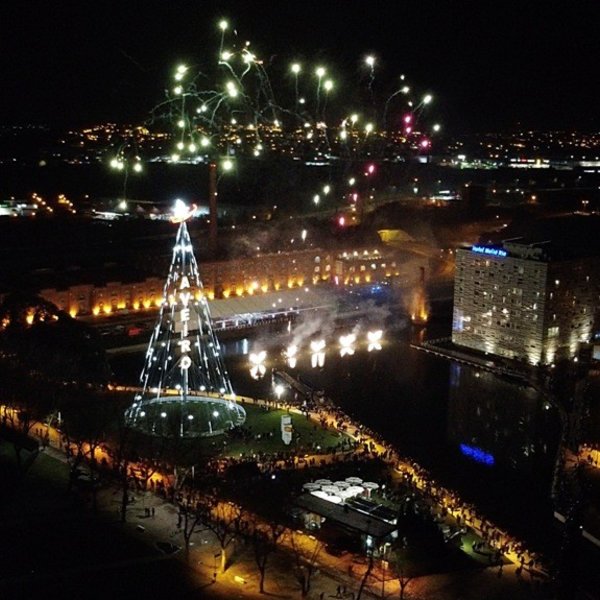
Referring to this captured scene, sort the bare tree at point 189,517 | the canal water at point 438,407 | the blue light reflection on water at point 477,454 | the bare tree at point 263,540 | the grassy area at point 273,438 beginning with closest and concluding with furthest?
the bare tree at point 263,540 → the bare tree at point 189,517 → the grassy area at point 273,438 → the canal water at point 438,407 → the blue light reflection on water at point 477,454

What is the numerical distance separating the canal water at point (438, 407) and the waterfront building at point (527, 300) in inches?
50.7

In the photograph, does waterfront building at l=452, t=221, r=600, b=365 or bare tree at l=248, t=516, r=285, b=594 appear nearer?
bare tree at l=248, t=516, r=285, b=594

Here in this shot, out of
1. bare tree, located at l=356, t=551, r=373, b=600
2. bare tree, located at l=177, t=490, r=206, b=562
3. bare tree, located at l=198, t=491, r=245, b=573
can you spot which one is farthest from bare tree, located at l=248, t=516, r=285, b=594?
bare tree, located at l=356, t=551, r=373, b=600

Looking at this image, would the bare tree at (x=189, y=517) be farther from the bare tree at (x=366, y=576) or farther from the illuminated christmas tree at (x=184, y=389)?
the illuminated christmas tree at (x=184, y=389)

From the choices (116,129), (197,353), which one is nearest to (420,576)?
(197,353)

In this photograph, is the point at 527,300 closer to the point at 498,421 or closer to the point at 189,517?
the point at 498,421

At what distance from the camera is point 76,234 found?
28016 mm

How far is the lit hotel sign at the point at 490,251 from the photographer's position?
19422 millimetres

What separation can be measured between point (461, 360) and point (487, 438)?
13.8 ft

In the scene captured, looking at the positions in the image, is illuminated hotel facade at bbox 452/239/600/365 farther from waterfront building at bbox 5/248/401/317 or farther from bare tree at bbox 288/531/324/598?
bare tree at bbox 288/531/324/598

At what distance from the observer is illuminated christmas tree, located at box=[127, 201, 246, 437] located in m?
13.0

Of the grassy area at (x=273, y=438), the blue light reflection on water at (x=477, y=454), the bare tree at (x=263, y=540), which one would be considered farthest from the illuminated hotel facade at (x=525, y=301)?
the bare tree at (x=263, y=540)

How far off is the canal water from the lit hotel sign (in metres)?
2.59

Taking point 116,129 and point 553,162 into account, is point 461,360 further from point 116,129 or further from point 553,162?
point 553,162
